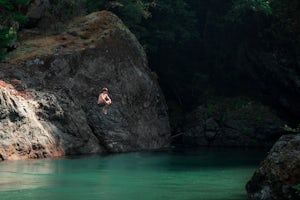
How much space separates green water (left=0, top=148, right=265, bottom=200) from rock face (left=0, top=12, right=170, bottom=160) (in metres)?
1.81

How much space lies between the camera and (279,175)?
12750mm

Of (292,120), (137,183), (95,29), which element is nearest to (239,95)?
(292,120)

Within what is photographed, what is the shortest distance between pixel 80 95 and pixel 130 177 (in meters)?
10.8

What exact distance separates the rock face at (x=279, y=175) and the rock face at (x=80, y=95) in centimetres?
1133

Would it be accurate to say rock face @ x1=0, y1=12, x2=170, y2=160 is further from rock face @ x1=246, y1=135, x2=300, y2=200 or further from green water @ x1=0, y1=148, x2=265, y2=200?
rock face @ x1=246, y1=135, x2=300, y2=200

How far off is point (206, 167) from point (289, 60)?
13404mm

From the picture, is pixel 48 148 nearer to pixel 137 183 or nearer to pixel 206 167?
pixel 206 167

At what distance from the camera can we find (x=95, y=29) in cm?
2998

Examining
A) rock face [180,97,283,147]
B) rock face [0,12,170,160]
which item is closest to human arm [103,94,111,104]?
rock face [0,12,170,160]

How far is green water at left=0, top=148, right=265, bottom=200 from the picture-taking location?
1402 centimetres

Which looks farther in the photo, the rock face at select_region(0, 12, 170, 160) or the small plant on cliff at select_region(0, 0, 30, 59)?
the small plant on cliff at select_region(0, 0, 30, 59)

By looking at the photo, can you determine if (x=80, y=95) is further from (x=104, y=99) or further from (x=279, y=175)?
(x=279, y=175)

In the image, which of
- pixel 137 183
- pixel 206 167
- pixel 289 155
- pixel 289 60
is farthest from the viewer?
pixel 289 60

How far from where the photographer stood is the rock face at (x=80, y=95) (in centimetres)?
2370
